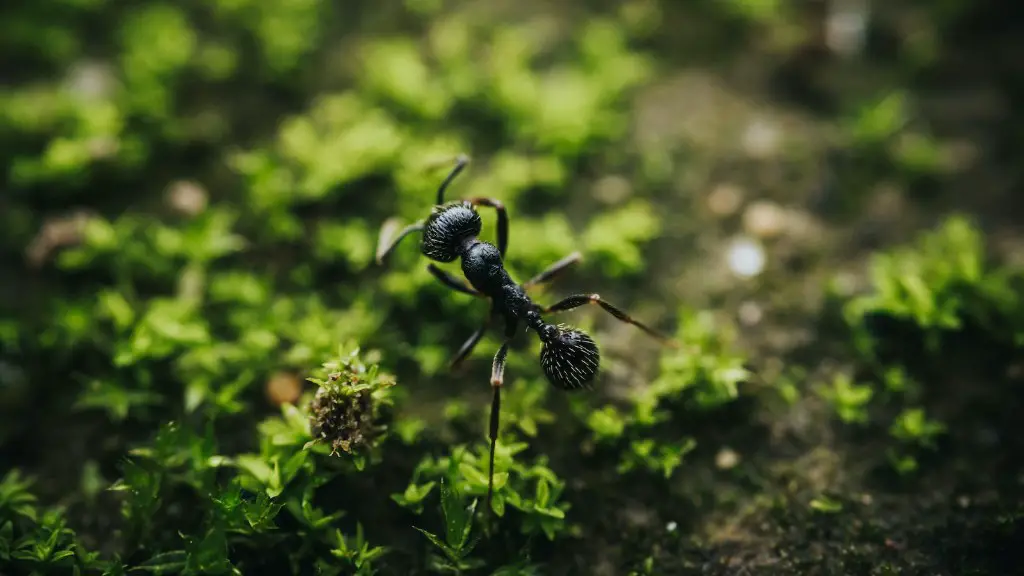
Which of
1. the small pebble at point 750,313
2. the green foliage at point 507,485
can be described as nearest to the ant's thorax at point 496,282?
the green foliage at point 507,485

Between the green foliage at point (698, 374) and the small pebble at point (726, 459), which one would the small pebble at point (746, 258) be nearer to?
the green foliage at point (698, 374)

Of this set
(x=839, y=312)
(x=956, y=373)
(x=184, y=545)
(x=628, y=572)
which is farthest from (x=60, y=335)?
(x=956, y=373)

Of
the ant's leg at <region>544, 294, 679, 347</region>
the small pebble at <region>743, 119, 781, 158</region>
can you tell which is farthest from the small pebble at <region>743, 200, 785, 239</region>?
the ant's leg at <region>544, 294, 679, 347</region>

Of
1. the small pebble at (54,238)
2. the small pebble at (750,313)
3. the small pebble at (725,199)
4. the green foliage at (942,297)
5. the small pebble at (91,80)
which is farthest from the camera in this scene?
the small pebble at (91,80)

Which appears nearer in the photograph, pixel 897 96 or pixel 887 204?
pixel 887 204

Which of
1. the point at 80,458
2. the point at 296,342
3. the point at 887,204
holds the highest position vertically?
the point at 887,204

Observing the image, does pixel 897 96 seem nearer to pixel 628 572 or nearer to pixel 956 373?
pixel 956 373

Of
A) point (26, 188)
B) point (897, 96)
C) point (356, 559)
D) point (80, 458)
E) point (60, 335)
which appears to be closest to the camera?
point (356, 559)
